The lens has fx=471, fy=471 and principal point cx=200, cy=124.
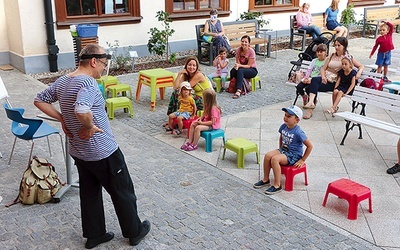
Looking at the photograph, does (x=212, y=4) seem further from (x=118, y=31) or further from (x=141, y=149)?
(x=141, y=149)

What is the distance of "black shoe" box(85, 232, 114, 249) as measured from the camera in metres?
4.42

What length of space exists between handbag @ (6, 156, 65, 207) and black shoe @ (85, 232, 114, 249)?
1.10 m

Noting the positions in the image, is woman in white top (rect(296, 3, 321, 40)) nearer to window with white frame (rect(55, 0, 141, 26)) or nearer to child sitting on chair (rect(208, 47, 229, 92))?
window with white frame (rect(55, 0, 141, 26))

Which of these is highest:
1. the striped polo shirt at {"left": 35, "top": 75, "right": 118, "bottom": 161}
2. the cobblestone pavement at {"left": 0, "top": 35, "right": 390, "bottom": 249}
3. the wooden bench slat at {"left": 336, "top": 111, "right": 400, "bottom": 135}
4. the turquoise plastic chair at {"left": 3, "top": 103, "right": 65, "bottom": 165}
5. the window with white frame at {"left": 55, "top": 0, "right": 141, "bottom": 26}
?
the window with white frame at {"left": 55, "top": 0, "right": 141, "bottom": 26}

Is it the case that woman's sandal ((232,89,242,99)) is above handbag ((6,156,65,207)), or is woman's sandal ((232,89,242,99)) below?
above

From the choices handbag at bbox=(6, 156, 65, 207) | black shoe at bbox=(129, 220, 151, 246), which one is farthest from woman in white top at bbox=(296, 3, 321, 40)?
black shoe at bbox=(129, 220, 151, 246)

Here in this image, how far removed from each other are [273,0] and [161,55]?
519 cm

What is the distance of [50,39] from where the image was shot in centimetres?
1151

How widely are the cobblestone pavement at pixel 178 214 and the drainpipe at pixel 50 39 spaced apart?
16.2 ft

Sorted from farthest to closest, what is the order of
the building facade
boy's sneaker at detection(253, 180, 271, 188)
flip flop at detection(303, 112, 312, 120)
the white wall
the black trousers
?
the white wall, the building facade, flip flop at detection(303, 112, 312, 120), boy's sneaker at detection(253, 180, 271, 188), the black trousers

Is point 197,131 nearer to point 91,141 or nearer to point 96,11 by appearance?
point 91,141

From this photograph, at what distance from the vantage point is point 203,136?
6.81m

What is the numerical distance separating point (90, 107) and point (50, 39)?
8431mm

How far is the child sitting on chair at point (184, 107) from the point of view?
742 cm
